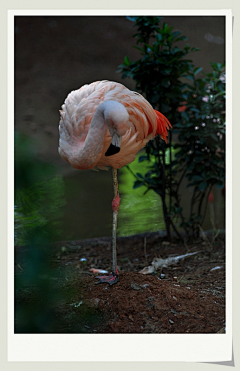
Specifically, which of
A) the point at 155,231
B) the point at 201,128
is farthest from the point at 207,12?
the point at 155,231

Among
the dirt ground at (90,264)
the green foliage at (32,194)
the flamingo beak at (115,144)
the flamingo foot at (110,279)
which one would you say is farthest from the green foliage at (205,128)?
the green foliage at (32,194)

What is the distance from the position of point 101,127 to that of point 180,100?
5.73ft

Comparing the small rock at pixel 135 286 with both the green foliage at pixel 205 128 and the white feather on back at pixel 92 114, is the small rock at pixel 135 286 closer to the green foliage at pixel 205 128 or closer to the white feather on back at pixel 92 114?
the white feather on back at pixel 92 114

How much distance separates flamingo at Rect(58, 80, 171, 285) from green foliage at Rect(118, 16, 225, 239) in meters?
1.02

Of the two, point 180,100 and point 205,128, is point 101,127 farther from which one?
point 205,128

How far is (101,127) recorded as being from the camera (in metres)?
1.95

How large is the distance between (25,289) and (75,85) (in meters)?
4.01

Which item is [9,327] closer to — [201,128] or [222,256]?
[222,256]

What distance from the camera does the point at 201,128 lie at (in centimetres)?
350

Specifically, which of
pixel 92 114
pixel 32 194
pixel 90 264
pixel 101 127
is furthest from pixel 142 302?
pixel 90 264

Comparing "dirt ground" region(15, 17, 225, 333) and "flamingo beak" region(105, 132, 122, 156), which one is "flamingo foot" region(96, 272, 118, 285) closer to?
"dirt ground" region(15, 17, 225, 333)

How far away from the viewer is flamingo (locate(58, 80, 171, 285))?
194cm

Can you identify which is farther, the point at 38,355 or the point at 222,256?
the point at 222,256

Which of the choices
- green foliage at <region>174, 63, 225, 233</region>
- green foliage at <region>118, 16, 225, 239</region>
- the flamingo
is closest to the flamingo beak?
the flamingo
